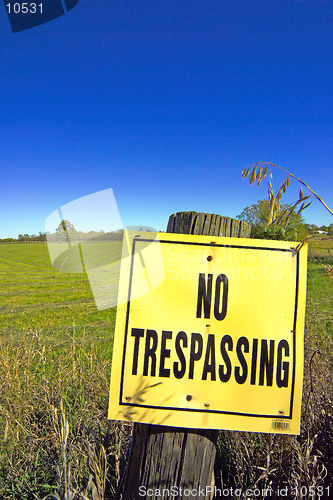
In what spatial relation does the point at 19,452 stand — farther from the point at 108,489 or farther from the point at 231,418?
the point at 231,418

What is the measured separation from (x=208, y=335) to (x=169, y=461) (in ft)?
1.75

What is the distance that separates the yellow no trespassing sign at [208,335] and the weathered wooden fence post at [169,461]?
0.19ft

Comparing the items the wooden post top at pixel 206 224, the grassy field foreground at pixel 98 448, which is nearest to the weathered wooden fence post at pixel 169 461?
the grassy field foreground at pixel 98 448

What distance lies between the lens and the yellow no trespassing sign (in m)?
1.14

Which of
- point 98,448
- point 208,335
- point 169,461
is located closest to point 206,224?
point 208,335

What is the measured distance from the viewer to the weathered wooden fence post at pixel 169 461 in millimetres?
1105

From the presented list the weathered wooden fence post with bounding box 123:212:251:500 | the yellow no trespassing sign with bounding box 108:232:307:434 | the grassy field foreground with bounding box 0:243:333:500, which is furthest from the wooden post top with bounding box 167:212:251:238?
the weathered wooden fence post with bounding box 123:212:251:500

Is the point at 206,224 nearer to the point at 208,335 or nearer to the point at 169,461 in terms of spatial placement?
the point at 208,335

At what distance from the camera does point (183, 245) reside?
120 cm

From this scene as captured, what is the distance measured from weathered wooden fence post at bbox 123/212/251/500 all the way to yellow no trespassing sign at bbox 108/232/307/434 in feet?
0.19

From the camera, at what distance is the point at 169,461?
111cm

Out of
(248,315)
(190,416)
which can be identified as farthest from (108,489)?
(248,315)

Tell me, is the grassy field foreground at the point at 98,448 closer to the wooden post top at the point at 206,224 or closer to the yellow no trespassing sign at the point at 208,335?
the yellow no trespassing sign at the point at 208,335

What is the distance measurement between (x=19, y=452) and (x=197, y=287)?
1832mm
